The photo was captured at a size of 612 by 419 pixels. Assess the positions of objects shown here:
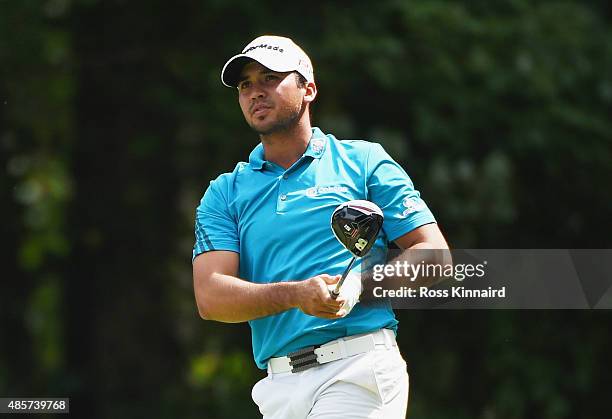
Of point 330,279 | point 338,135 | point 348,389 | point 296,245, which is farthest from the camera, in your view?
point 338,135

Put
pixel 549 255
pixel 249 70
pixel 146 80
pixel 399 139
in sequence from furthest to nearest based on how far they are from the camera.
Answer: pixel 146 80 → pixel 399 139 → pixel 549 255 → pixel 249 70

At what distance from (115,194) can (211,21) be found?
99.4 inches

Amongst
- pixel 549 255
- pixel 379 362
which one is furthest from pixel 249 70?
pixel 549 255

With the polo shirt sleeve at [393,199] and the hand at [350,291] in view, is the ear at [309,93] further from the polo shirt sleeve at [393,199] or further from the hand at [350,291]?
the hand at [350,291]

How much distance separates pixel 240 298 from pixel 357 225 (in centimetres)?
68

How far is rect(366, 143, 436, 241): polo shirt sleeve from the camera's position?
205 inches

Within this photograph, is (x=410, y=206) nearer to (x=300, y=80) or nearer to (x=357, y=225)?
(x=357, y=225)

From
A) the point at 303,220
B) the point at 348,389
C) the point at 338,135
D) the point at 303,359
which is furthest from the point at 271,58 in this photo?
the point at 338,135

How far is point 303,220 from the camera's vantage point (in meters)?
5.19

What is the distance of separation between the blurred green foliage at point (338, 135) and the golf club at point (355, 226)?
8.20 m

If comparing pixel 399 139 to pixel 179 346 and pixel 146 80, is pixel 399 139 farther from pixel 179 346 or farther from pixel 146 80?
pixel 179 346

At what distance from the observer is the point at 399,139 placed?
42.9 ft

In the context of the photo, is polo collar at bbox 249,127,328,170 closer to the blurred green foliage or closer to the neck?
the neck

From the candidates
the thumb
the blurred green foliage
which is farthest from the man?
the blurred green foliage
